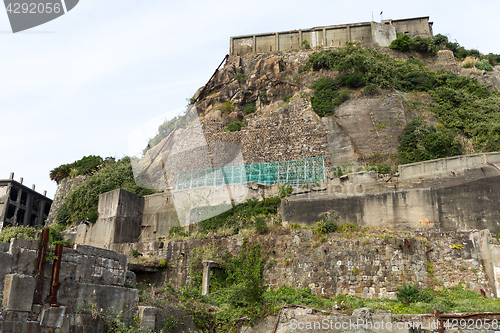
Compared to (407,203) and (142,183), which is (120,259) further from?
(142,183)

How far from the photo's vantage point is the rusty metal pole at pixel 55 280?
8680 mm

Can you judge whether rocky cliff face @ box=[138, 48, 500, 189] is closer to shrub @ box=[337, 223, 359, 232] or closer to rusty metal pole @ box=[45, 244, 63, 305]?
shrub @ box=[337, 223, 359, 232]

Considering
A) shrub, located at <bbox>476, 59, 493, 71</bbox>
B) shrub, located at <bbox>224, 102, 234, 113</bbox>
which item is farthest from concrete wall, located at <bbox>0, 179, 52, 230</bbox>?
shrub, located at <bbox>476, 59, 493, 71</bbox>

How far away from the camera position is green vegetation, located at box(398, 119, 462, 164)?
63.1ft

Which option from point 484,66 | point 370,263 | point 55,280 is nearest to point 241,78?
point 484,66

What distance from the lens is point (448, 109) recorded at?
23.0 meters

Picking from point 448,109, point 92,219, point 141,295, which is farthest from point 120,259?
point 448,109

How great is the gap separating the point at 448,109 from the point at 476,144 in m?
3.58

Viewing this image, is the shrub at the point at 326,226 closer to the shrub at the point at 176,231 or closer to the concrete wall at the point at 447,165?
the concrete wall at the point at 447,165

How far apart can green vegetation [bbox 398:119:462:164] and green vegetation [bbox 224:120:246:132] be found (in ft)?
30.1

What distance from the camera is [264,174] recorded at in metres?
21.7

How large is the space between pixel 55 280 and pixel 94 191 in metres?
15.1

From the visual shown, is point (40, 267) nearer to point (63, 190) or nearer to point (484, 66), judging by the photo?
point (63, 190)

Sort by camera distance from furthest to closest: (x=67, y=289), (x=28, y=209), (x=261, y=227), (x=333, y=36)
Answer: (x=333, y=36), (x=28, y=209), (x=261, y=227), (x=67, y=289)
